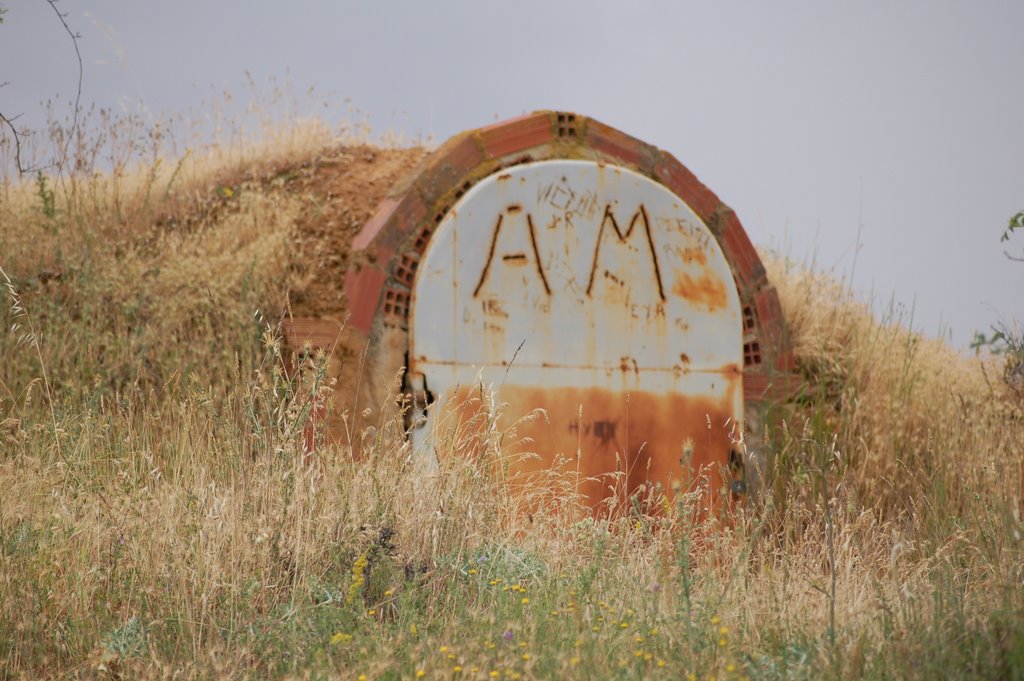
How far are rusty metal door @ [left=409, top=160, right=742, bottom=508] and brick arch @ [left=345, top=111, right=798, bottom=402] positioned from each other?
16 centimetres

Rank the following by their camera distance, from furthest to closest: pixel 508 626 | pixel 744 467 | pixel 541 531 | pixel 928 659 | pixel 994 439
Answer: pixel 994 439
pixel 744 467
pixel 541 531
pixel 508 626
pixel 928 659

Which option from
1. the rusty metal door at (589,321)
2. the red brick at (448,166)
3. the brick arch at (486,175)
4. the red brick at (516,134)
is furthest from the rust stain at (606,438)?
the red brick at (516,134)

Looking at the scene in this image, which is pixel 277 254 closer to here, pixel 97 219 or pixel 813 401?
pixel 97 219

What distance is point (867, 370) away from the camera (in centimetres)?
875

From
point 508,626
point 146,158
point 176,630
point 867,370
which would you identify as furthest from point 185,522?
point 146,158

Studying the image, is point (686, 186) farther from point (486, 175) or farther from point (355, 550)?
point (355, 550)

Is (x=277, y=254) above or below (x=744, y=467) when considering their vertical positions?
above

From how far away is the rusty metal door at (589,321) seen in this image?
6719 mm

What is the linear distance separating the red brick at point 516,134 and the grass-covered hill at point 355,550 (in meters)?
1.50

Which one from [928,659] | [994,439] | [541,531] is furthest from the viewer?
[994,439]

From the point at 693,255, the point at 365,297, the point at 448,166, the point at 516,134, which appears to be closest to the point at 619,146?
the point at 516,134

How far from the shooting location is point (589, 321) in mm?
7090

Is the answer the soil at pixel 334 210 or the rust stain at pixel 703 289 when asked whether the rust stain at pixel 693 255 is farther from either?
the soil at pixel 334 210

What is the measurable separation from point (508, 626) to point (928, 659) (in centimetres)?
140
